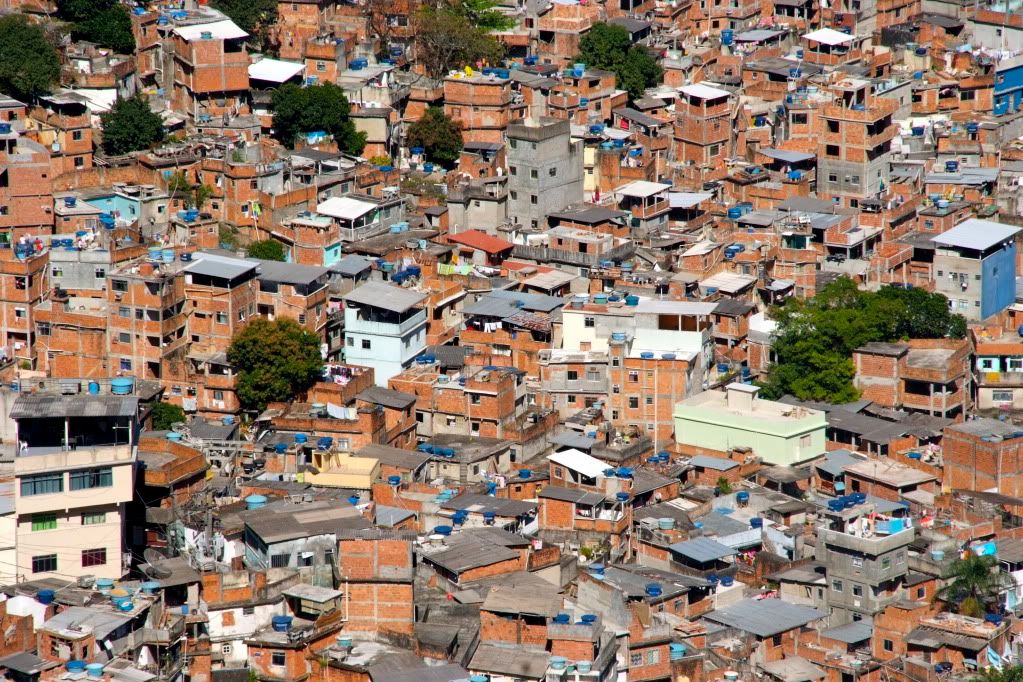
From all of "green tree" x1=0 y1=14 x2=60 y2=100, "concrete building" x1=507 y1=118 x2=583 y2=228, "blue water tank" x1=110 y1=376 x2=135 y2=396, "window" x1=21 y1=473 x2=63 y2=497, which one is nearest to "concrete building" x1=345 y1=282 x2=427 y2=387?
"concrete building" x1=507 y1=118 x2=583 y2=228

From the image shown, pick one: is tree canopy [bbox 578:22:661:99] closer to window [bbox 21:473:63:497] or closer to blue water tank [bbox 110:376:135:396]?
blue water tank [bbox 110:376:135:396]

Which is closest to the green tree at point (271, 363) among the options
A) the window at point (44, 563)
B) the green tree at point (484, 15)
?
the window at point (44, 563)

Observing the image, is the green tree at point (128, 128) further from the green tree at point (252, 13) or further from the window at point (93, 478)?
the window at point (93, 478)

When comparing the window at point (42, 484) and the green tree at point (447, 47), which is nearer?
the window at point (42, 484)

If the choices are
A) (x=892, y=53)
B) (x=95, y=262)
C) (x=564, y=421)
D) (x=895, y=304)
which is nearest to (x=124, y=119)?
(x=95, y=262)

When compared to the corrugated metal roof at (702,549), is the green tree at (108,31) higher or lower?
higher

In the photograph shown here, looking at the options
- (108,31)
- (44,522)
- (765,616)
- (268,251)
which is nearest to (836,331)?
(765,616)
